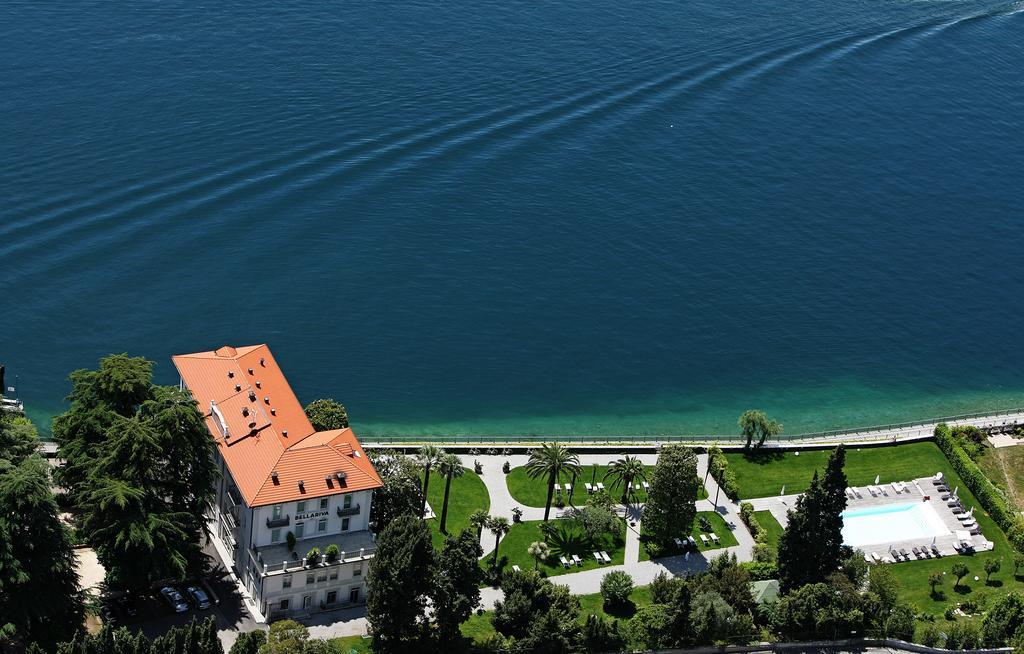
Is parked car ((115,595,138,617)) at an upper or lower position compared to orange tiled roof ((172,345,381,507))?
lower

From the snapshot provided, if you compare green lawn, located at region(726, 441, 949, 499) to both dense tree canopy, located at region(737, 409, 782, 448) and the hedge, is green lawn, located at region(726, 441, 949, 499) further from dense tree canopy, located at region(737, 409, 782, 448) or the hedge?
dense tree canopy, located at region(737, 409, 782, 448)

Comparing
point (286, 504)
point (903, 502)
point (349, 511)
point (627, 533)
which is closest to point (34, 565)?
point (286, 504)

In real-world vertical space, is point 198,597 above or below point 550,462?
below

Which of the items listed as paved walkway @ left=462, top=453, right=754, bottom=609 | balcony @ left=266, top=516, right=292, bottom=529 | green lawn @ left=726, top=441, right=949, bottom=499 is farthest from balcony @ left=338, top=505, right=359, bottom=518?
green lawn @ left=726, top=441, right=949, bottom=499

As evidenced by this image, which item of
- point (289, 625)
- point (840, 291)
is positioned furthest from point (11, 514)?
point (840, 291)

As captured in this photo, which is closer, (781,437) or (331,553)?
(331,553)

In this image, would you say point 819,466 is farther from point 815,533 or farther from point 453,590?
point 453,590

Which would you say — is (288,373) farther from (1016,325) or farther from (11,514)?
(1016,325)
